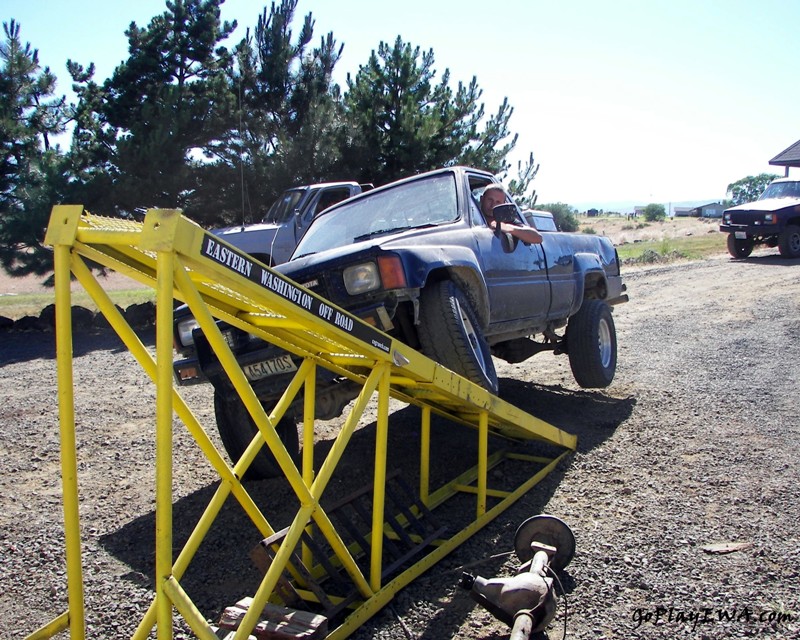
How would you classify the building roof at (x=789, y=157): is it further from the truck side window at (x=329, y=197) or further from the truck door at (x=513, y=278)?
the truck door at (x=513, y=278)

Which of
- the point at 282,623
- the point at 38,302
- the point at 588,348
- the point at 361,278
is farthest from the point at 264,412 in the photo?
the point at 38,302

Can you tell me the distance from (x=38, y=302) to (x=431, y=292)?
1503 cm

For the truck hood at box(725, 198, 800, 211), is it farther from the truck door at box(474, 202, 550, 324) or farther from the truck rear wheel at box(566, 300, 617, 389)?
the truck door at box(474, 202, 550, 324)

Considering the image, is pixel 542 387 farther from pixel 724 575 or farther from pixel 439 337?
pixel 724 575

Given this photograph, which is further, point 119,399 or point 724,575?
point 119,399

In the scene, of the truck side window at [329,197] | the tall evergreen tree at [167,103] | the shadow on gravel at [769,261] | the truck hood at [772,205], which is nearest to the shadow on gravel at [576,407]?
the truck side window at [329,197]

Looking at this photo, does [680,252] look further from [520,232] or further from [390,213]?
[390,213]

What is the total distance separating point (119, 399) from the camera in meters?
7.57

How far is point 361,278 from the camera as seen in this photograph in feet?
13.8

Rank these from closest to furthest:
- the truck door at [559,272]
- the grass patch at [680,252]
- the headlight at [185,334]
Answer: the headlight at [185,334]
the truck door at [559,272]
the grass patch at [680,252]

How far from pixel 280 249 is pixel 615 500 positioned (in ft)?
28.9

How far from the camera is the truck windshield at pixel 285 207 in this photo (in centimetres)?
1268

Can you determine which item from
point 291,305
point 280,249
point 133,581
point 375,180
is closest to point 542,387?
point 133,581

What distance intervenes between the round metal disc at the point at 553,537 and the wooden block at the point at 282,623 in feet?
3.58
